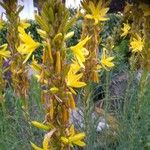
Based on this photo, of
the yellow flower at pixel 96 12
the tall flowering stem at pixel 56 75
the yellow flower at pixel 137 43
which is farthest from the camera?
the yellow flower at pixel 137 43

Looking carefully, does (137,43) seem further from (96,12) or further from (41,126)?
(41,126)

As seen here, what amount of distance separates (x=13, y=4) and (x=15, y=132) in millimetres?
1102

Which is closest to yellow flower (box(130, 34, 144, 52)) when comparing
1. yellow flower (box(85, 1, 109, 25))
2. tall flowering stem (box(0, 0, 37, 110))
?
yellow flower (box(85, 1, 109, 25))

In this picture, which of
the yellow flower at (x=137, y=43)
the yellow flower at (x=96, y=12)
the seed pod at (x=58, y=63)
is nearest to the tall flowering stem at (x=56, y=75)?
the seed pod at (x=58, y=63)

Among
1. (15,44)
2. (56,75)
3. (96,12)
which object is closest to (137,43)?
(96,12)

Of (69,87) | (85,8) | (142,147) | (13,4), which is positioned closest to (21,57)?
(13,4)

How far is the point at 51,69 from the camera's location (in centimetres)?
170

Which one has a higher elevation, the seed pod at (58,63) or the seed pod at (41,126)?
the seed pod at (58,63)

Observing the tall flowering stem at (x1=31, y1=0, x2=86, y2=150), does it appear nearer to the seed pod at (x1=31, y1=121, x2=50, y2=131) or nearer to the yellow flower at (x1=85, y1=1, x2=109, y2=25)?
the seed pod at (x1=31, y1=121, x2=50, y2=131)

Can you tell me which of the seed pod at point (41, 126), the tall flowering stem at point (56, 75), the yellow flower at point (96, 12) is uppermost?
the yellow flower at point (96, 12)

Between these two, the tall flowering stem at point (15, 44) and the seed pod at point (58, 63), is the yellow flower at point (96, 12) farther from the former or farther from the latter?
the seed pod at point (58, 63)

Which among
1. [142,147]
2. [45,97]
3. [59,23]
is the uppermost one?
[59,23]

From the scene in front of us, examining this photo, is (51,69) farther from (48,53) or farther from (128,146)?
(128,146)

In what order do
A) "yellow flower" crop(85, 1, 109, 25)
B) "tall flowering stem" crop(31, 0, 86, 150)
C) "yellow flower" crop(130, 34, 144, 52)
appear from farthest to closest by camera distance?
"yellow flower" crop(130, 34, 144, 52), "yellow flower" crop(85, 1, 109, 25), "tall flowering stem" crop(31, 0, 86, 150)
